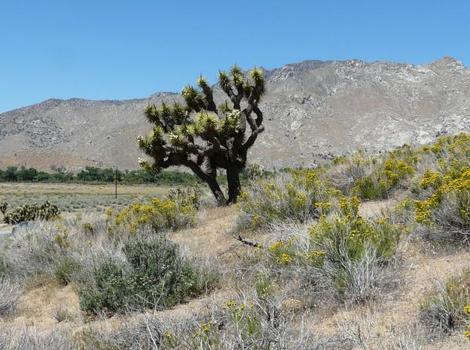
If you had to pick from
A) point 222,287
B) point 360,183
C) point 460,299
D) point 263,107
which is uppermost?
point 263,107

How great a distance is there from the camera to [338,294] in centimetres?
554

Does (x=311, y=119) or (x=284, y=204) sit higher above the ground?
(x=311, y=119)

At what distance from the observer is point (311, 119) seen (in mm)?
157625

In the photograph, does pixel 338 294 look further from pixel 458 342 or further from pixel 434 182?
pixel 434 182

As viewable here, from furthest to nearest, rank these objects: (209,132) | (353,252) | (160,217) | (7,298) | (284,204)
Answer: (209,132) → (160,217) → (284,204) → (7,298) → (353,252)

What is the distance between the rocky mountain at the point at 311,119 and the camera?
13912 centimetres

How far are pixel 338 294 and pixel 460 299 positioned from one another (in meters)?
1.32

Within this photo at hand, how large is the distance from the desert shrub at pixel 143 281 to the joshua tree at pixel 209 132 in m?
8.22

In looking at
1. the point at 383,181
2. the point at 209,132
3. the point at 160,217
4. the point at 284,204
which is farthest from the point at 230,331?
the point at 209,132

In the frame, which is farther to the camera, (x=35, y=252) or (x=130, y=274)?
(x=35, y=252)

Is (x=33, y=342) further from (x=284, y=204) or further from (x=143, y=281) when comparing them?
(x=284, y=204)

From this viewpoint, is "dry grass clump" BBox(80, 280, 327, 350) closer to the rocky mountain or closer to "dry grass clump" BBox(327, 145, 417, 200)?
"dry grass clump" BBox(327, 145, 417, 200)

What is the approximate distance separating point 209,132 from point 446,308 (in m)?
11.9

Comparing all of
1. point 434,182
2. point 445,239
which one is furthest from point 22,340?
point 434,182
